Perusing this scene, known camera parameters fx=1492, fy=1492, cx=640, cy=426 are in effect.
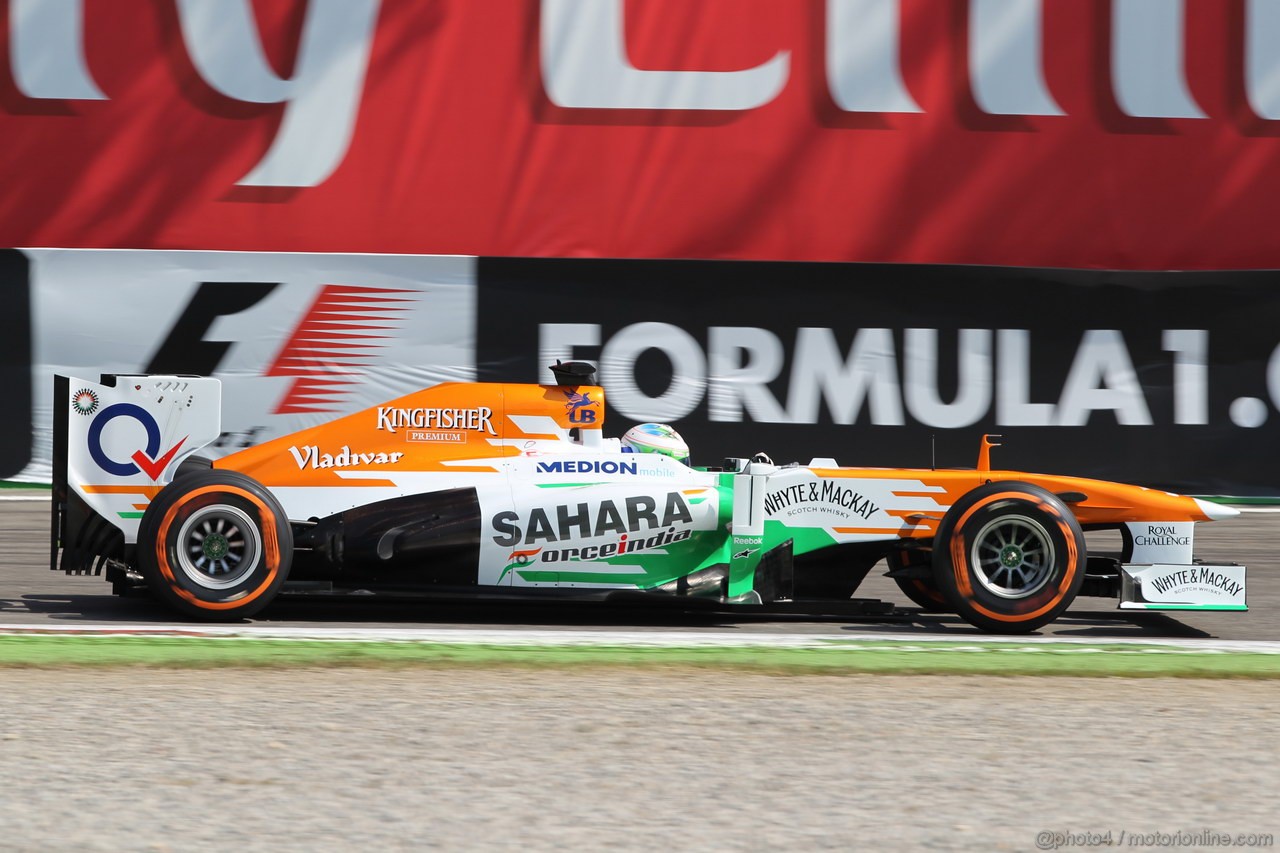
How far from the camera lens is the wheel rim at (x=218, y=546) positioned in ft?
23.2

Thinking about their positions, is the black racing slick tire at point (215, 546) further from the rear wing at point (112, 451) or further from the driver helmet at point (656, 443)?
the driver helmet at point (656, 443)

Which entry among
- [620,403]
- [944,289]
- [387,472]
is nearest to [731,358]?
[620,403]

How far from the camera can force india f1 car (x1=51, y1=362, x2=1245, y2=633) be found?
23.5ft

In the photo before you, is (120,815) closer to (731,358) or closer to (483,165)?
(731,358)

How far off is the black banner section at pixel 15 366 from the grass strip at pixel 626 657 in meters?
7.29

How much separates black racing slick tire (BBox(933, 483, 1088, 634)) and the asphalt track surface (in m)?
0.22

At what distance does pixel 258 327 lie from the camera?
13633 mm

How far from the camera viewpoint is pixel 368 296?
45.1 ft

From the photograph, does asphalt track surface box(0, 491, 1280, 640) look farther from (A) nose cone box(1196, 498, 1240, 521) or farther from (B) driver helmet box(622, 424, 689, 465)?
(B) driver helmet box(622, 424, 689, 465)

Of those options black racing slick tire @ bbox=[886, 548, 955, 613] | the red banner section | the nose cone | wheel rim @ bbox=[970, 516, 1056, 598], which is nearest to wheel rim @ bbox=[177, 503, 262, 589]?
black racing slick tire @ bbox=[886, 548, 955, 613]

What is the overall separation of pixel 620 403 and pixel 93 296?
16.3 ft

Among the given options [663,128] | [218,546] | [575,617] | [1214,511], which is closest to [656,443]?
[575,617]

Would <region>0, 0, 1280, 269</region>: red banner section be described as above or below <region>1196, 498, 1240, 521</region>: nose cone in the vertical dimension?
above

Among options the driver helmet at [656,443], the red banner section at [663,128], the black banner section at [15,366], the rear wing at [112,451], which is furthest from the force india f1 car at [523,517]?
the red banner section at [663,128]
